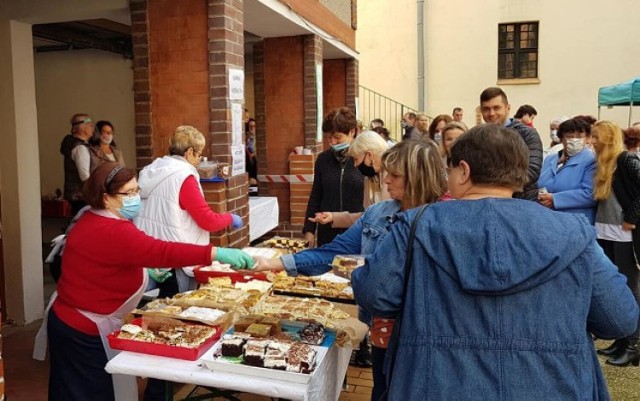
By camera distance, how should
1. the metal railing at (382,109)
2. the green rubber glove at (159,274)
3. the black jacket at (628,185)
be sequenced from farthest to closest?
the metal railing at (382,109) < the black jacket at (628,185) < the green rubber glove at (159,274)

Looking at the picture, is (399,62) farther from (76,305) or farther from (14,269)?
(76,305)

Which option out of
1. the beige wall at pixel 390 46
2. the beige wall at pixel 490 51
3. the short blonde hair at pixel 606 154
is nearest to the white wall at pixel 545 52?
the beige wall at pixel 490 51

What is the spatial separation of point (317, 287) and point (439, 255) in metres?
2.30

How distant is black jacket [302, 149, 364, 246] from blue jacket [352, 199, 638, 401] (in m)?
3.04

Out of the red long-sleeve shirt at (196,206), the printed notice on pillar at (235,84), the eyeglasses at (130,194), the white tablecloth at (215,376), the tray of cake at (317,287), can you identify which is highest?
the printed notice on pillar at (235,84)

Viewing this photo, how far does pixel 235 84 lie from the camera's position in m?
5.51

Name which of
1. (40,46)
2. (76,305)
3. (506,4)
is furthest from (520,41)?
(76,305)

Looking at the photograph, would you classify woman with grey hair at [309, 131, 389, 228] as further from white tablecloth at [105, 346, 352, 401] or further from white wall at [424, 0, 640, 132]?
white wall at [424, 0, 640, 132]

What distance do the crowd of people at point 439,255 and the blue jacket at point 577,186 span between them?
1 centimetres

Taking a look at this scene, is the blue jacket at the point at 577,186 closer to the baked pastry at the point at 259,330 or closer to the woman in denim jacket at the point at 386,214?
the woman in denim jacket at the point at 386,214

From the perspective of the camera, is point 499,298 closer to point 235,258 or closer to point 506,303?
point 506,303

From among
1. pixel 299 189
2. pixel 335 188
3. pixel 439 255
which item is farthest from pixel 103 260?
pixel 299 189

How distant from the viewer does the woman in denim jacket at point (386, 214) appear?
2699 millimetres

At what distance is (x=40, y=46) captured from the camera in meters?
9.65
